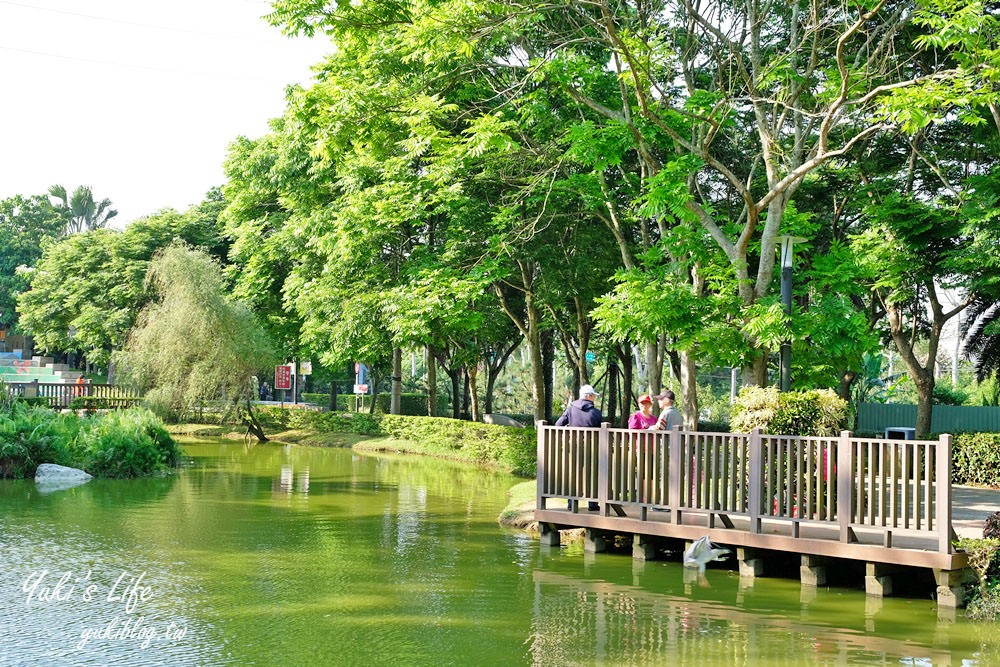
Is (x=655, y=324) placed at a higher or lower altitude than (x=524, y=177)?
lower

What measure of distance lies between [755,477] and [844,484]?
45.0 inches

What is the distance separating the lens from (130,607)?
1008 centimetres

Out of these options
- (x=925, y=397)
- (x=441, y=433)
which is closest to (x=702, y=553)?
(x=925, y=397)

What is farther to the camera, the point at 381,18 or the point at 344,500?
the point at 344,500

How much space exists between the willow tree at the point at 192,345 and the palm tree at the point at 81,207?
67.7 m

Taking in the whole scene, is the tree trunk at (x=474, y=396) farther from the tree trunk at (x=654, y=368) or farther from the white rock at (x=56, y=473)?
the white rock at (x=56, y=473)

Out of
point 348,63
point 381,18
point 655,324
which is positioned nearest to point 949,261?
point 655,324

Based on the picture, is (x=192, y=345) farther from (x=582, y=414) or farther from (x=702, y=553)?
(x=702, y=553)

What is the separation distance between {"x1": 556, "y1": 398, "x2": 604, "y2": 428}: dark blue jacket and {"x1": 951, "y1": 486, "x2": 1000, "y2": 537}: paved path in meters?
5.11

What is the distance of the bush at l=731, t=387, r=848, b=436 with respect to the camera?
42.5 ft

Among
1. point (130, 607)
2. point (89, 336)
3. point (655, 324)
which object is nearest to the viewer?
point (130, 607)

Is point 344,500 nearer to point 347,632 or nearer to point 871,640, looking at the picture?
point 347,632

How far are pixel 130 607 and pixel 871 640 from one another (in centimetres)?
735

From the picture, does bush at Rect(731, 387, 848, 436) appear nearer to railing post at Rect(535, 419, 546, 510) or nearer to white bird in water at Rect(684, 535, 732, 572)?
white bird in water at Rect(684, 535, 732, 572)
